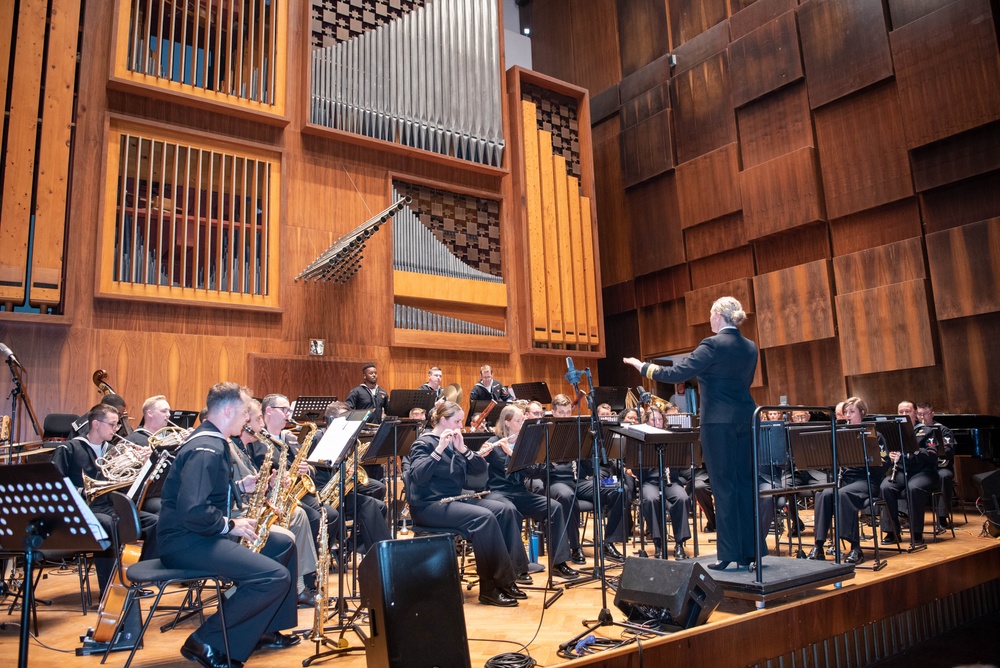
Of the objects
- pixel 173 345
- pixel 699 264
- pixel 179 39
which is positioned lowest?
pixel 173 345

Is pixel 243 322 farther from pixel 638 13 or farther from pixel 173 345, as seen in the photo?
pixel 638 13

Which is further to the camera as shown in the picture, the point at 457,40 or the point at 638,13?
the point at 638,13

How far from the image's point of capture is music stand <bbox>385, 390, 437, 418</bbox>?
722cm

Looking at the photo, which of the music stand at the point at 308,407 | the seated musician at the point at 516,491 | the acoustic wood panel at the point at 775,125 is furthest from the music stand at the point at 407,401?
the acoustic wood panel at the point at 775,125

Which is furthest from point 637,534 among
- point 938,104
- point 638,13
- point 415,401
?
point 638,13

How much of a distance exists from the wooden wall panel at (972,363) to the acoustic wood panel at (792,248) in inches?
75.3

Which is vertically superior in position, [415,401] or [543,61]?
[543,61]

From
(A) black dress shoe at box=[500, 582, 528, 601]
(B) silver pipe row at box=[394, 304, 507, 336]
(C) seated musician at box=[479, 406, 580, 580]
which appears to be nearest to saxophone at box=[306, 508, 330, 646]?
(A) black dress shoe at box=[500, 582, 528, 601]

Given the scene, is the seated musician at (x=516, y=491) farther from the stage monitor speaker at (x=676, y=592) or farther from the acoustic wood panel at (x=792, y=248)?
the acoustic wood panel at (x=792, y=248)

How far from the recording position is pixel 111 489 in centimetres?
450

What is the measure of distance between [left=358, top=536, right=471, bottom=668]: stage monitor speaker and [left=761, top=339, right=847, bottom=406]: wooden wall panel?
7.85 m

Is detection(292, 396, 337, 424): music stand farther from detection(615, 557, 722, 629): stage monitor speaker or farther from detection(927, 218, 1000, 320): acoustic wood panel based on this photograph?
detection(927, 218, 1000, 320): acoustic wood panel

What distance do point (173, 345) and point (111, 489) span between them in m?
3.54

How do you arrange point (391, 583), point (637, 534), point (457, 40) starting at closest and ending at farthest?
point (391, 583)
point (637, 534)
point (457, 40)
